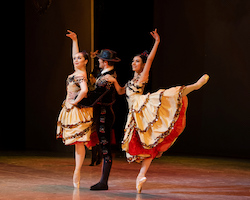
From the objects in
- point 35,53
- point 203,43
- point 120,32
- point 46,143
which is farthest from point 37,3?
point 203,43

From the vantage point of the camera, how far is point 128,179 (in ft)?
17.2

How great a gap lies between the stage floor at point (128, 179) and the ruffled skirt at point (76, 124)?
0.49 m

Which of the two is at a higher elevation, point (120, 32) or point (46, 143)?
point (120, 32)

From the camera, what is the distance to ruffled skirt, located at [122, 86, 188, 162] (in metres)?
4.36

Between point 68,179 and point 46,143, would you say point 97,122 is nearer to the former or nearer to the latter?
point 68,179

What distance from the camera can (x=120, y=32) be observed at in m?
8.85

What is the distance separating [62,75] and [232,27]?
9.88 ft

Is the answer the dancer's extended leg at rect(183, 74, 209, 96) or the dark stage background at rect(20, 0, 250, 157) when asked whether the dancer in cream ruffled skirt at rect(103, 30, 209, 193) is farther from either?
the dark stage background at rect(20, 0, 250, 157)

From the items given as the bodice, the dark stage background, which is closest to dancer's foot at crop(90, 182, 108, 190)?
the bodice

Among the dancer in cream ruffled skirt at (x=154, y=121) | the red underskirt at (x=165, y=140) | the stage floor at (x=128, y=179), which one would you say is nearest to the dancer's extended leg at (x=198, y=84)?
the dancer in cream ruffled skirt at (x=154, y=121)

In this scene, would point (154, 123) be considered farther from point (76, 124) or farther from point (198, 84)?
point (76, 124)

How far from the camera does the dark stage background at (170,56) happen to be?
7.93 m

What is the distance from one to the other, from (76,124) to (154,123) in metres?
0.79

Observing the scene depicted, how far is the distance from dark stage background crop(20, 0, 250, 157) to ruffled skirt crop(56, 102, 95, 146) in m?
3.31
